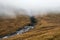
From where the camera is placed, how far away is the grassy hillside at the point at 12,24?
278ft

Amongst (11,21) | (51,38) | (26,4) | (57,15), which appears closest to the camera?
(51,38)

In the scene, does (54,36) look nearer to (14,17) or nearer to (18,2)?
(14,17)

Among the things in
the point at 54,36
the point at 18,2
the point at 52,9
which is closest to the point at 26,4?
the point at 18,2

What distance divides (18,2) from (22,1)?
3846 millimetres

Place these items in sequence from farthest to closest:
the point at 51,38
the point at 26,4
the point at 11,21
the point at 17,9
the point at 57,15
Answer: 1. the point at 26,4
2. the point at 17,9
3. the point at 57,15
4. the point at 11,21
5. the point at 51,38

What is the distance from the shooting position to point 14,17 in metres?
106

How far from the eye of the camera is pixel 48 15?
109 meters

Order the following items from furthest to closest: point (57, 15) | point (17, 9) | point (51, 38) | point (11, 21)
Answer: point (17, 9)
point (57, 15)
point (11, 21)
point (51, 38)

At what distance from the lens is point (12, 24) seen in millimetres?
96375

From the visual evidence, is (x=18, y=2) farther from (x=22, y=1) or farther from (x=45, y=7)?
(x=45, y=7)

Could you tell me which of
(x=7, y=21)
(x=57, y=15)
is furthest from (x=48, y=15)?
(x=7, y=21)

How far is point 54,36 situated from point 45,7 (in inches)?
3003

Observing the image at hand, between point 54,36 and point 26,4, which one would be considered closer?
point 54,36

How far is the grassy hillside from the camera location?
84.8m
